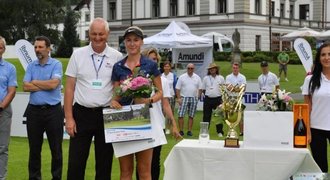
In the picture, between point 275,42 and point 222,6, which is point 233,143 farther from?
point 275,42

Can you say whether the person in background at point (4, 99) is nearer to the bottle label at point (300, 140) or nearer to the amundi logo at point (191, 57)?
the bottle label at point (300, 140)

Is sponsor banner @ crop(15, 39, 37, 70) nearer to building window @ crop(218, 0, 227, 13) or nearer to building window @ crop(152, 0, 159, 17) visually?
building window @ crop(218, 0, 227, 13)

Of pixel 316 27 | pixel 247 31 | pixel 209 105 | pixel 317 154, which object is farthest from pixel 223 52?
pixel 317 154

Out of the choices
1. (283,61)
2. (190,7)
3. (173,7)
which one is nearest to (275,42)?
(190,7)

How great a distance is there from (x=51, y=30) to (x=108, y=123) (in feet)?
169

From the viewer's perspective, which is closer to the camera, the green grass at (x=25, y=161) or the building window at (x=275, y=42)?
the green grass at (x=25, y=161)

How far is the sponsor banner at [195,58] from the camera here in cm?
2283

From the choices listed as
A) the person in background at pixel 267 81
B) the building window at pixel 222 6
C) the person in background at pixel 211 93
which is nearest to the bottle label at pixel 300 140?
the person in background at pixel 211 93

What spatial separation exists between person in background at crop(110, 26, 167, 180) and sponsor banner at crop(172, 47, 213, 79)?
16.8 metres

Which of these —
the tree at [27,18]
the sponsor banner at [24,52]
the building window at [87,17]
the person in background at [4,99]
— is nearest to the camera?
the person in background at [4,99]

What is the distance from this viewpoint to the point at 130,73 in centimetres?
537

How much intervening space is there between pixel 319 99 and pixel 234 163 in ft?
4.02

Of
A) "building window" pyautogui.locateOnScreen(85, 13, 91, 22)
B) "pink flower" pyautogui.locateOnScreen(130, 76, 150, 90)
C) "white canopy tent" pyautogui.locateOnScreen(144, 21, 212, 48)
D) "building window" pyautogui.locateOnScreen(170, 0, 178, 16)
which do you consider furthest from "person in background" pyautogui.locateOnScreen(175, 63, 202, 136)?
"building window" pyautogui.locateOnScreen(85, 13, 91, 22)

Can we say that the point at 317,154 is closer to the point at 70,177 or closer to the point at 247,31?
the point at 70,177
